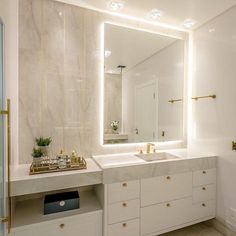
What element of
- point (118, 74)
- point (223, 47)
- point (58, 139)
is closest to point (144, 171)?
point (58, 139)

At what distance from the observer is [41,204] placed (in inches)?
69.6

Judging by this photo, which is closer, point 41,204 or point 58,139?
point 41,204

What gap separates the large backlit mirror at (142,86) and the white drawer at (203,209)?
2.90 ft

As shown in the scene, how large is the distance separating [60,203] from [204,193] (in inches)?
63.1

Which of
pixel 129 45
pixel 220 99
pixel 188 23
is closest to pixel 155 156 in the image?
pixel 220 99

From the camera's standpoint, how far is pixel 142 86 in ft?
8.04

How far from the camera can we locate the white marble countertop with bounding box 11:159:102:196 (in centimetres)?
139

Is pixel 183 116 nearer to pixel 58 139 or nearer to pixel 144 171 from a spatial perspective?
pixel 144 171

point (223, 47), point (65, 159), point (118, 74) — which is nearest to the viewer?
point (65, 159)

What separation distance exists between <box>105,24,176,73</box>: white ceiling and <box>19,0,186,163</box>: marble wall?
12 centimetres

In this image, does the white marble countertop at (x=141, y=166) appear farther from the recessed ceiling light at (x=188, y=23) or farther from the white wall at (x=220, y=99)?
the recessed ceiling light at (x=188, y=23)

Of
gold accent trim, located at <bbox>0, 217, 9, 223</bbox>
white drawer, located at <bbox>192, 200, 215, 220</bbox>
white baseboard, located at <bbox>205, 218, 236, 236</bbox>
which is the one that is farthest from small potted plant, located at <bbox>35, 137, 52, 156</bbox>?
white baseboard, located at <bbox>205, 218, 236, 236</bbox>

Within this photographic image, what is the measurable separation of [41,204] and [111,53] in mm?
1809

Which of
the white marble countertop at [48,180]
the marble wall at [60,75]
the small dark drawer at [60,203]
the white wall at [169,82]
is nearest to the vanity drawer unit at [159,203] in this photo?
the white marble countertop at [48,180]
